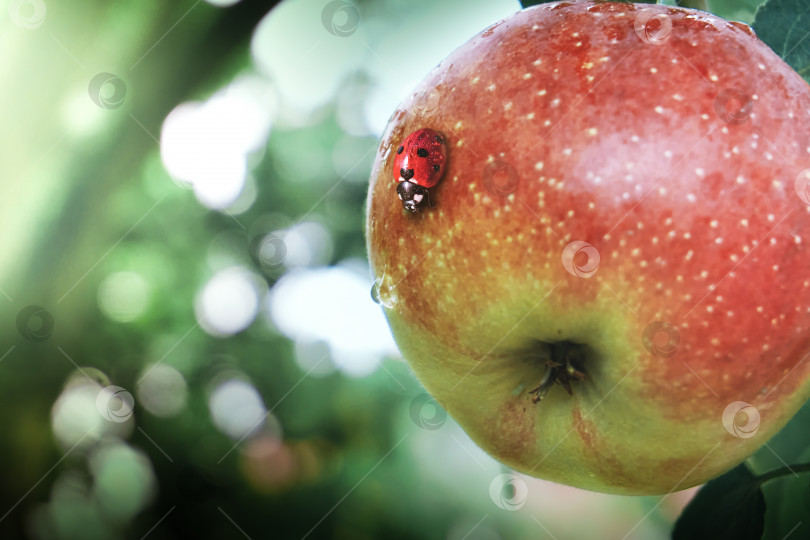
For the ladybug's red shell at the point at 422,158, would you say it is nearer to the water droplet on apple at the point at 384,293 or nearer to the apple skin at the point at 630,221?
the apple skin at the point at 630,221

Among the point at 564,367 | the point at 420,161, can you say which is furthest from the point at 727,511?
the point at 420,161

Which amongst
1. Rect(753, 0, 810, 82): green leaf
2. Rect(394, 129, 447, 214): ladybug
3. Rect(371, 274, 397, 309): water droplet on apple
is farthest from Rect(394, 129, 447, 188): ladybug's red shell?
Rect(753, 0, 810, 82): green leaf

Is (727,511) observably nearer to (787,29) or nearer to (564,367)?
(564,367)

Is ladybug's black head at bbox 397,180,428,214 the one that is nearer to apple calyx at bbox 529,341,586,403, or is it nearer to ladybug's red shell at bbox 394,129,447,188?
ladybug's red shell at bbox 394,129,447,188

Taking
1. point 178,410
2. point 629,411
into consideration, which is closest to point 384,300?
point 629,411

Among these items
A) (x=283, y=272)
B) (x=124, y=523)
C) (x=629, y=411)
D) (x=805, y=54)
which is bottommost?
(x=124, y=523)

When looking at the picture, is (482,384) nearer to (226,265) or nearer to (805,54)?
(805,54)

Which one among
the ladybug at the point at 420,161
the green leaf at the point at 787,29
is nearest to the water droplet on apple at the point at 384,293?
the ladybug at the point at 420,161

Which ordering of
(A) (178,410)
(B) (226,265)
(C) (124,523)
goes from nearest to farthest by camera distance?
(C) (124,523) < (A) (178,410) < (B) (226,265)
